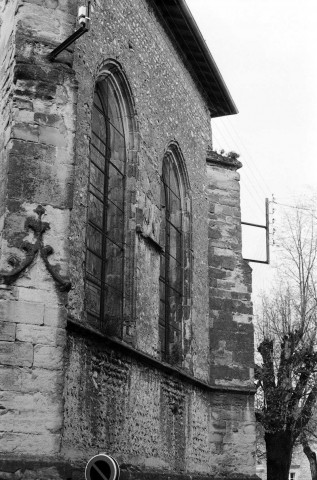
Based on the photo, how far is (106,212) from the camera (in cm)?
1117

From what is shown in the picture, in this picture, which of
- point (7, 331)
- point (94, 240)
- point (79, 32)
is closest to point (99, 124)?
point (94, 240)

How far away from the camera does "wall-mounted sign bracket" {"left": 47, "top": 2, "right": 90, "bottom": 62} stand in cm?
826

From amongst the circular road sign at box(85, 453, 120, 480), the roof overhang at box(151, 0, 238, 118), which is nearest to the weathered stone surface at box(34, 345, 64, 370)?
the circular road sign at box(85, 453, 120, 480)

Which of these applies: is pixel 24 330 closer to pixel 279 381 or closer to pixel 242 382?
pixel 242 382

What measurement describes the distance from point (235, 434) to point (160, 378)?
122 inches

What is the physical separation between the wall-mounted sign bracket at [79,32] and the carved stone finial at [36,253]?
5.77ft

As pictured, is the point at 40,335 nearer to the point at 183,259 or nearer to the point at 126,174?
the point at 126,174

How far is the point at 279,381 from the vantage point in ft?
70.9

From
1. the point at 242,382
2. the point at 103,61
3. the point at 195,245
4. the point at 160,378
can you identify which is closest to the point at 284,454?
the point at 242,382

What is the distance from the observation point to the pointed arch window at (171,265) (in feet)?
44.4

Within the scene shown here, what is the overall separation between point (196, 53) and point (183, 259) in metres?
4.27

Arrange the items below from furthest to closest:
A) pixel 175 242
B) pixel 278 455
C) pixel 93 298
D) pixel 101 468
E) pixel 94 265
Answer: pixel 278 455
pixel 175 242
pixel 94 265
pixel 93 298
pixel 101 468

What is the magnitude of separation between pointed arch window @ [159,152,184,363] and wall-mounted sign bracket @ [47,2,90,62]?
5.50 metres

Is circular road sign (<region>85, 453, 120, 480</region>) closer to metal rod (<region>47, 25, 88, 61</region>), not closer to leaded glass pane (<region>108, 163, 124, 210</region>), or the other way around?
metal rod (<region>47, 25, 88, 61</region>)
